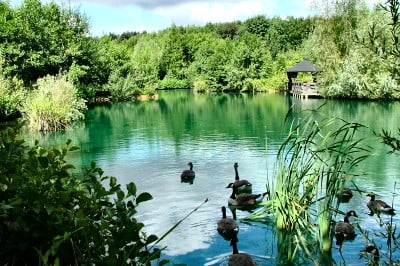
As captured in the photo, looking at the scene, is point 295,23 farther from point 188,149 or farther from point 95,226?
point 95,226

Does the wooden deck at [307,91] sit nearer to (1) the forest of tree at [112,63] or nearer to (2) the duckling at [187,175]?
(1) the forest of tree at [112,63]

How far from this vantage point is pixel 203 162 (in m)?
13.7

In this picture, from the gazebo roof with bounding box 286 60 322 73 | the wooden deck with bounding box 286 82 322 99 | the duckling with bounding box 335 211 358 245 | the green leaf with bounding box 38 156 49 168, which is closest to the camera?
the green leaf with bounding box 38 156 49 168

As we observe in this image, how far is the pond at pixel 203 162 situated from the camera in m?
7.24

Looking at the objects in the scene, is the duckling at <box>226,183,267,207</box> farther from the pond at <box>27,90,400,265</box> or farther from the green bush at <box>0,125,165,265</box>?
the green bush at <box>0,125,165,265</box>

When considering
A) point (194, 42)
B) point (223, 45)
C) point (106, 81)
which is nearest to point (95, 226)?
point (106, 81)

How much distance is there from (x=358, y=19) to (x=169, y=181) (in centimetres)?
2937

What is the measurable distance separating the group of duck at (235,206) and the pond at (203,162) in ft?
0.49

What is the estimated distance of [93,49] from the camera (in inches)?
1503

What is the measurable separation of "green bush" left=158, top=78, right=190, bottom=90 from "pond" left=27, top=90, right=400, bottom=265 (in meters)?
32.6

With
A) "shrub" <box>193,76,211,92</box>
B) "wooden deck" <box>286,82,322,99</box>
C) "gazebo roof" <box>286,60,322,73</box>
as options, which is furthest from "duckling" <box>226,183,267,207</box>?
"shrub" <box>193,76,211,92</box>

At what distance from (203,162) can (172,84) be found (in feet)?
163

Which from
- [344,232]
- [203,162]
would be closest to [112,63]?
[203,162]

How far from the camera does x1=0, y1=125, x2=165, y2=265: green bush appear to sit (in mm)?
2148
